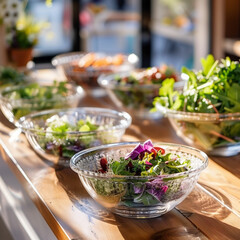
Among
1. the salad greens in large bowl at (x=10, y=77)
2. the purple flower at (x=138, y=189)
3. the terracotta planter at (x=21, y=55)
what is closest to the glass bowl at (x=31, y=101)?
the salad greens in large bowl at (x=10, y=77)

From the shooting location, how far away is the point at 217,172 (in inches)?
62.9

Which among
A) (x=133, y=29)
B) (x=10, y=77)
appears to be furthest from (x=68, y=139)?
(x=133, y=29)

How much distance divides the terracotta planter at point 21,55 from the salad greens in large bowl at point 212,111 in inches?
71.4

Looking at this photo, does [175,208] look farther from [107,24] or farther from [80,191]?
[107,24]

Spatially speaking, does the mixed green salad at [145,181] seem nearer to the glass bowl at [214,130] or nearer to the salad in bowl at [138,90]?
the glass bowl at [214,130]

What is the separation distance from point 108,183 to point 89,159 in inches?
8.1

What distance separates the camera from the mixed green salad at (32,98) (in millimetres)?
2188

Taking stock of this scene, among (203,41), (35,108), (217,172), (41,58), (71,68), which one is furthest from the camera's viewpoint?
(41,58)

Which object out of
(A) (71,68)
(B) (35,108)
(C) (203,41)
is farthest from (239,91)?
(C) (203,41)

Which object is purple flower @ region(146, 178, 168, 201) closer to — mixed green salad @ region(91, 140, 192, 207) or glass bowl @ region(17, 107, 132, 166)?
mixed green salad @ region(91, 140, 192, 207)

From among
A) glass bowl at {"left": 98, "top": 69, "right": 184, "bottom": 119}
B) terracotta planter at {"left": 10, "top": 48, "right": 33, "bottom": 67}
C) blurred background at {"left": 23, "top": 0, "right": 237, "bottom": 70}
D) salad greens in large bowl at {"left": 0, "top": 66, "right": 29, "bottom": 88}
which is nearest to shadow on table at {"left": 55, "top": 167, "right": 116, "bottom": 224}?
glass bowl at {"left": 98, "top": 69, "right": 184, "bottom": 119}

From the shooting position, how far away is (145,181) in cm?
125

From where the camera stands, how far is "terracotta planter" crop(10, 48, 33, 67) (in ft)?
11.3

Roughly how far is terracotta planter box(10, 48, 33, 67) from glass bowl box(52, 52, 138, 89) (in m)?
0.36
